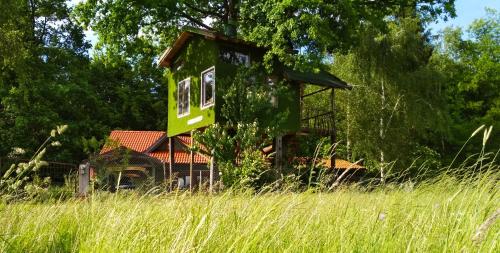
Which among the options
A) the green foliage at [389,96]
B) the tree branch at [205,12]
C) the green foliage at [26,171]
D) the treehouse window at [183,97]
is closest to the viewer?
the green foliage at [26,171]

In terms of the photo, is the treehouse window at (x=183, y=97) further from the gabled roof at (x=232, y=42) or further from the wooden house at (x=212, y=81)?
the gabled roof at (x=232, y=42)

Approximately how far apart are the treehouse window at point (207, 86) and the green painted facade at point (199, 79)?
194mm

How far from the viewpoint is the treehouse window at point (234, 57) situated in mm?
23275

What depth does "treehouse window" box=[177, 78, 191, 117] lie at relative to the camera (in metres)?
25.3

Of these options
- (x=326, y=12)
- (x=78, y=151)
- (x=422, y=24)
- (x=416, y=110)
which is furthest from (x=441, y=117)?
(x=78, y=151)

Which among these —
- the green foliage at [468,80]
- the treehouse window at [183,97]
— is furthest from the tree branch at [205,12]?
the green foliage at [468,80]

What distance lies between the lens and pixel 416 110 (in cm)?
3177

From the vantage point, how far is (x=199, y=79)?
24172mm

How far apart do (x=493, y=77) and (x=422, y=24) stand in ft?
26.3

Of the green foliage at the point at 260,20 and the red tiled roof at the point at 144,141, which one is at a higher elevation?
the green foliage at the point at 260,20

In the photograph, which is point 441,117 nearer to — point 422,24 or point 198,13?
point 422,24

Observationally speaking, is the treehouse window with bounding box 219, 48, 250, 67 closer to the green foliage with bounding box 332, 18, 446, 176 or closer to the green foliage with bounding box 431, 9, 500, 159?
the green foliage with bounding box 332, 18, 446, 176

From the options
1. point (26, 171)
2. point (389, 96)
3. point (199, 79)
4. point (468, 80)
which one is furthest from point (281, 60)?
point (468, 80)

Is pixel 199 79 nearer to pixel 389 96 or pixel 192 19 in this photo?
pixel 192 19
